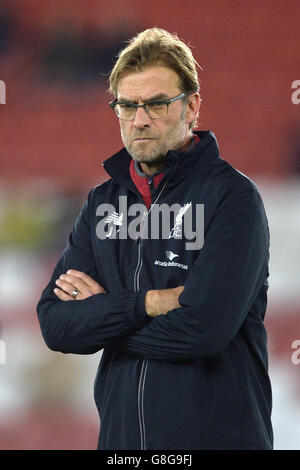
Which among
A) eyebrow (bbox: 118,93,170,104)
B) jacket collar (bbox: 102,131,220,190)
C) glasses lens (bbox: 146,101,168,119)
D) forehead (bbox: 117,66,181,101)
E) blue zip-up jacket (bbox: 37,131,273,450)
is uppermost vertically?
forehead (bbox: 117,66,181,101)

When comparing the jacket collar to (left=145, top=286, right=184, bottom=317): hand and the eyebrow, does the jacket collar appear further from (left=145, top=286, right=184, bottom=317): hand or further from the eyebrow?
(left=145, top=286, right=184, bottom=317): hand

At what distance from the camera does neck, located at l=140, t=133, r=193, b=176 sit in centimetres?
172

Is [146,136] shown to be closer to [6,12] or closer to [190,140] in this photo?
[190,140]

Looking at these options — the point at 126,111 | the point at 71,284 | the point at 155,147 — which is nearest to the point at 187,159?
the point at 155,147

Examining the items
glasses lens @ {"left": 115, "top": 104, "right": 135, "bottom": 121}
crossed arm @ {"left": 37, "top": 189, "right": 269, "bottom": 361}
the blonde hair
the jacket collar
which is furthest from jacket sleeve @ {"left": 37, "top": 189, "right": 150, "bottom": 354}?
the blonde hair

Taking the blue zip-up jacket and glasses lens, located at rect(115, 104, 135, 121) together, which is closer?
the blue zip-up jacket

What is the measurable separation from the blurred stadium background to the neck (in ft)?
3.95

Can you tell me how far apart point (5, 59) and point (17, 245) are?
0.76 metres

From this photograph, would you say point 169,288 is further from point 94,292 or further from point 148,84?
point 148,84

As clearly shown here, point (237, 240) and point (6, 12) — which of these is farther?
point (6, 12)

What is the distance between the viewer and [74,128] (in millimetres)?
3029

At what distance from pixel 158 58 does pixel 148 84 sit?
2.9 inches
